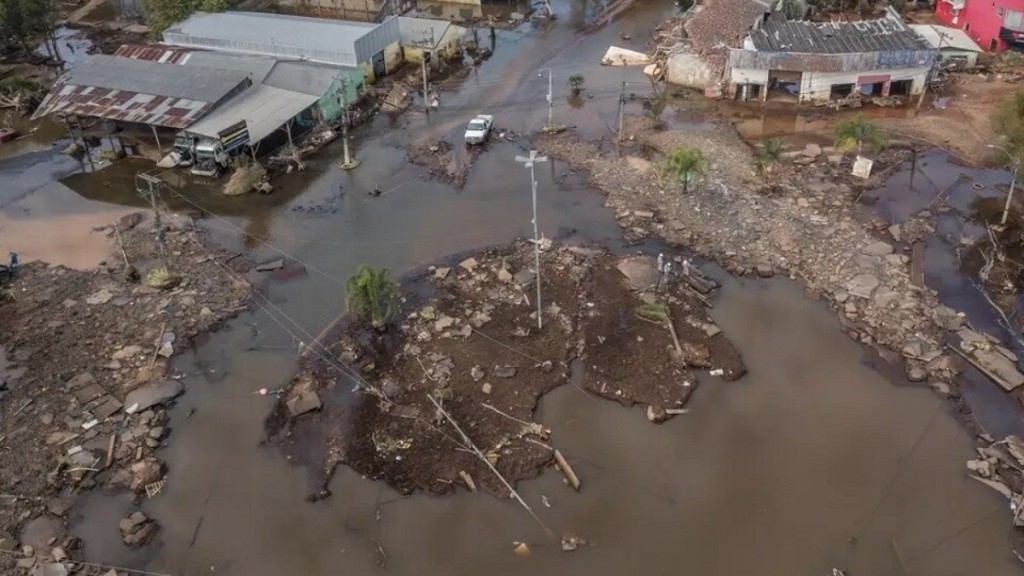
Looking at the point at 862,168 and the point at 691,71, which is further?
the point at 691,71

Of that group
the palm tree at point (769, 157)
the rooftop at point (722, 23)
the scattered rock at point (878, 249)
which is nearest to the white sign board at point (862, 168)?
the palm tree at point (769, 157)

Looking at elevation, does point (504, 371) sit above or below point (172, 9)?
below

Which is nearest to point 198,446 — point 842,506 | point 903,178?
point 842,506

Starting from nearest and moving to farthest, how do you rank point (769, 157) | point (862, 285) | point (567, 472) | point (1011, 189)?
point (567, 472)
point (862, 285)
point (1011, 189)
point (769, 157)

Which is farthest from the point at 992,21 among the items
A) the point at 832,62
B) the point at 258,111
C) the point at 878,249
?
the point at 258,111

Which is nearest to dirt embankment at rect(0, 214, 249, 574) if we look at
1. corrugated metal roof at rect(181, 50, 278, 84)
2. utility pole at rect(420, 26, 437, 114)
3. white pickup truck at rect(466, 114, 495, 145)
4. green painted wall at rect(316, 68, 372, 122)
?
green painted wall at rect(316, 68, 372, 122)

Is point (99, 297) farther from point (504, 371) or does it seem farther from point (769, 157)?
point (769, 157)

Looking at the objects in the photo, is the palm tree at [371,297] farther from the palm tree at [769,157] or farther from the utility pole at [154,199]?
the palm tree at [769,157]

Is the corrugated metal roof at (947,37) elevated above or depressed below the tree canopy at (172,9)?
below
